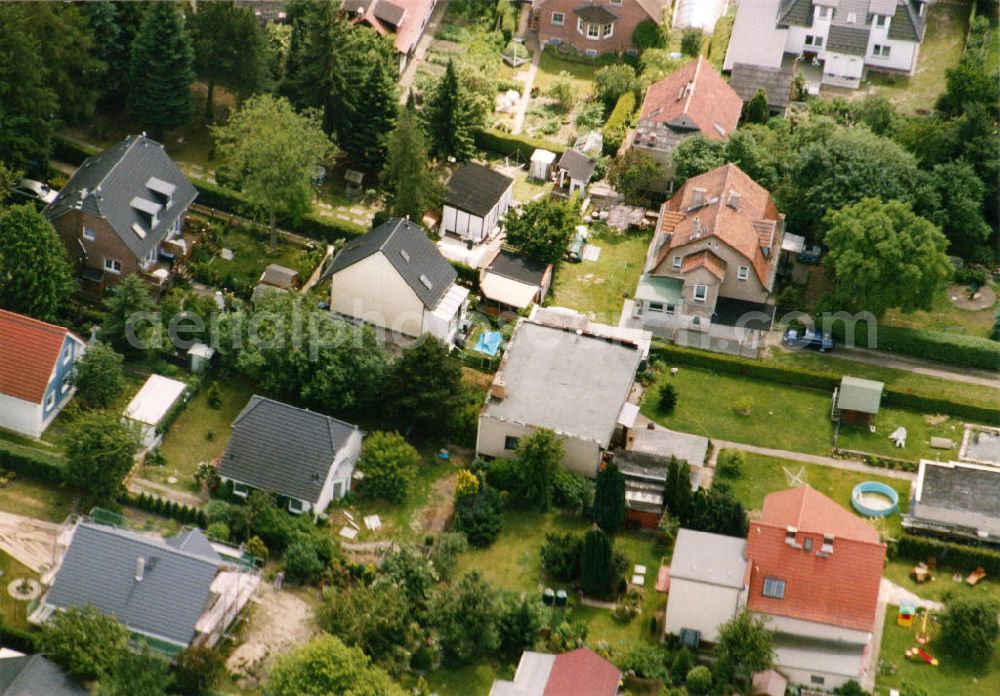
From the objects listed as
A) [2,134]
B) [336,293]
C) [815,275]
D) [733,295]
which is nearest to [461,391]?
[336,293]

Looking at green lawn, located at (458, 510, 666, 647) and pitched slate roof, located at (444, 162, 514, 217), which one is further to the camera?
pitched slate roof, located at (444, 162, 514, 217)

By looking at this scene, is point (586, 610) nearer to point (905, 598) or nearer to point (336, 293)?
point (905, 598)

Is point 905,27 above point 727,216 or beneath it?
above

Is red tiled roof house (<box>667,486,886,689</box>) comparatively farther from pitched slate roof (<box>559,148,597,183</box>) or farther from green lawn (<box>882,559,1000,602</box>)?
pitched slate roof (<box>559,148,597,183</box>)

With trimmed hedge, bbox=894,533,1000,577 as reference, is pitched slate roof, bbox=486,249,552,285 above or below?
above

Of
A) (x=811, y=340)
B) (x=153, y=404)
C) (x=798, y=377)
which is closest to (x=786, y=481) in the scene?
(x=798, y=377)

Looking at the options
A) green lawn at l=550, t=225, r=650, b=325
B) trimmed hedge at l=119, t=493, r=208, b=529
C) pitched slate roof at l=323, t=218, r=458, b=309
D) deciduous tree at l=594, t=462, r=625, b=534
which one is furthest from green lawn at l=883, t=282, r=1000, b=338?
trimmed hedge at l=119, t=493, r=208, b=529

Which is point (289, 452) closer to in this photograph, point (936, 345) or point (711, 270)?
point (711, 270)
